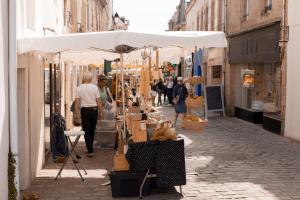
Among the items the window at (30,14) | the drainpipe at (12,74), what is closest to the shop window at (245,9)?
the window at (30,14)

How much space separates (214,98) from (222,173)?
11.2 meters

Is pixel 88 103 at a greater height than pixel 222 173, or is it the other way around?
pixel 88 103

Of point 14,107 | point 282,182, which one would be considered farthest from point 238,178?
point 14,107

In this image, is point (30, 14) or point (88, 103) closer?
point (30, 14)

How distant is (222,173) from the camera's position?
28.3ft

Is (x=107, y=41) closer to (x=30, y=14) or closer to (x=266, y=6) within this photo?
(x=30, y=14)

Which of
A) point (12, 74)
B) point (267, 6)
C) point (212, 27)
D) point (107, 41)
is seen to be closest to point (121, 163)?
point (107, 41)

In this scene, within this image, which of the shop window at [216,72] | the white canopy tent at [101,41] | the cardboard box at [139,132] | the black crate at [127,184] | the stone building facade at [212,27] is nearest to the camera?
the white canopy tent at [101,41]

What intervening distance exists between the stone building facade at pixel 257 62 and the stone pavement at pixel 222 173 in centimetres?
248

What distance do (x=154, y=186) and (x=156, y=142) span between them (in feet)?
3.06

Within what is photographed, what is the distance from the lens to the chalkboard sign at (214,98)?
19.5 m

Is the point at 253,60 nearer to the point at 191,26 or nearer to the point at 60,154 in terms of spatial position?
the point at 60,154

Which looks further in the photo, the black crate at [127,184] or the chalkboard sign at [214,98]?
the chalkboard sign at [214,98]

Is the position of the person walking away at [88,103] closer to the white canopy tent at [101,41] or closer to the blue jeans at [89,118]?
the blue jeans at [89,118]
